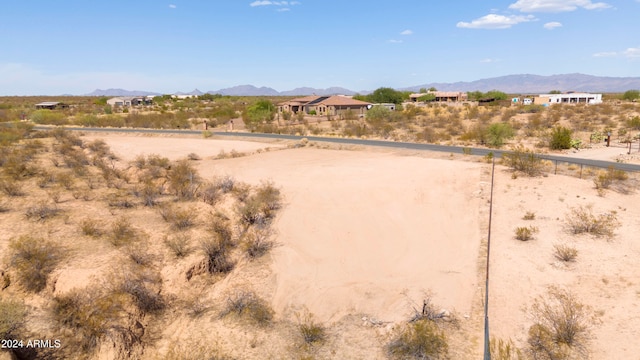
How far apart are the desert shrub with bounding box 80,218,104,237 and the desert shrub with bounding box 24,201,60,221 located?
1601 mm

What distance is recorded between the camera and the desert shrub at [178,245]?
13109mm

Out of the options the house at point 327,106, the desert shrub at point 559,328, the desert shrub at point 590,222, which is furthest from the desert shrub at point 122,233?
the house at point 327,106

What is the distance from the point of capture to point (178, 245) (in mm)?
13250

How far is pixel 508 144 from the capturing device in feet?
119

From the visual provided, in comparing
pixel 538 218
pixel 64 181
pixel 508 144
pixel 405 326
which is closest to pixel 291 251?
pixel 405 326

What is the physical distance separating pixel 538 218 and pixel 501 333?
29.4ft

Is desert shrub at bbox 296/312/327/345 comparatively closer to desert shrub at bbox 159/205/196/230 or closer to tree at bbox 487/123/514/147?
desert shrub at bbox 159/205/196/230

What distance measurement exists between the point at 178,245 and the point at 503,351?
1044 centimetres

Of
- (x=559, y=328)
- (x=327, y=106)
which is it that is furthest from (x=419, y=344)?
(x=327, y=106)

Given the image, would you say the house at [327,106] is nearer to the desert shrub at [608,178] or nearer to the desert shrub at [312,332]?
the desert shrub at [608,178]

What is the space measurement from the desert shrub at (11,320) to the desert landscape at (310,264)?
0.19 feet

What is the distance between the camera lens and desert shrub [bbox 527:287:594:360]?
874cm

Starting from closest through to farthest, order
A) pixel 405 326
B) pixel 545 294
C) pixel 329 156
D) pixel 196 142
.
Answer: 1. pixel 405 326
2. pixel 545 294
3. pixel 329 156
4. pixel 196 142

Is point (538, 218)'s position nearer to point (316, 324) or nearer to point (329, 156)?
point (316, 324)
